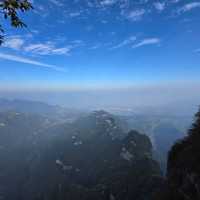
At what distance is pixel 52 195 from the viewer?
180500 mm

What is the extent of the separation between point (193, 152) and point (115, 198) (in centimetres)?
10226

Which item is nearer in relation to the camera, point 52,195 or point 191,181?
point 191,181

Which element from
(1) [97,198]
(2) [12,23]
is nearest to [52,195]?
(1) [97,198]

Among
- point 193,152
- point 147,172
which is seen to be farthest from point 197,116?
point 147,172

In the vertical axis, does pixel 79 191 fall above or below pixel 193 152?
below

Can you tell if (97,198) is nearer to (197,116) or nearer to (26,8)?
(197,116)

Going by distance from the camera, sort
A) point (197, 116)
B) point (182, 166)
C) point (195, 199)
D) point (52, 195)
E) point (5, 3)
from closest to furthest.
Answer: point (5, 3) < point (195, 199) < point (182, 166) < point (197, 116) < point (52, 195)

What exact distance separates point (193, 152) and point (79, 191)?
461ft

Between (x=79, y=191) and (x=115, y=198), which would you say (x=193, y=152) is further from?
(x=79, y=191)

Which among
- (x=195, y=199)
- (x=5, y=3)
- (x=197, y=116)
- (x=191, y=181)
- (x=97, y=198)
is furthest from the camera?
(x=97, y=198)

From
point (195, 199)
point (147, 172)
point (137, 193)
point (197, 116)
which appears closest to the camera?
point (195, 199)

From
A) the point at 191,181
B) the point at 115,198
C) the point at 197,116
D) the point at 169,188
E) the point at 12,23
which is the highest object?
the point at 12,23

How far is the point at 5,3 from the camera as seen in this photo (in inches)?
452

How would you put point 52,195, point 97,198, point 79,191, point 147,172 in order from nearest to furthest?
point 97,198, point 147,172, point 79,191, point 52,195
